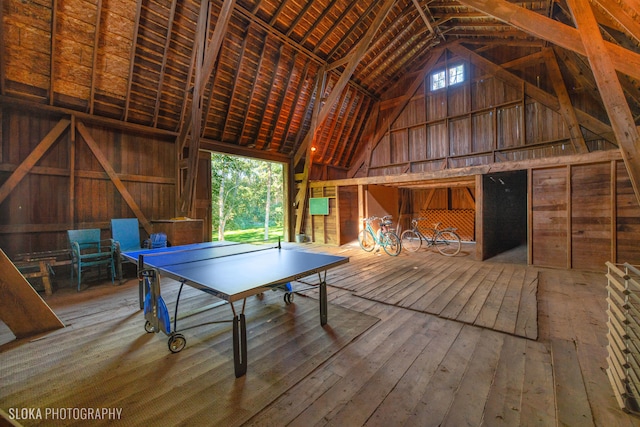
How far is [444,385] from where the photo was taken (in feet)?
5.80

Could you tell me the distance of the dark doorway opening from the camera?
245 inches

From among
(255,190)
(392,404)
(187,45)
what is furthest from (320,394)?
(255,190)

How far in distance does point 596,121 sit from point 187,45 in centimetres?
1015

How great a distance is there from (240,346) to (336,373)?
0.79 metres

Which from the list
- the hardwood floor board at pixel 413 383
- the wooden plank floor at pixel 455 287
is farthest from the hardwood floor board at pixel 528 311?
the hardwood floor board at pixel 413 383

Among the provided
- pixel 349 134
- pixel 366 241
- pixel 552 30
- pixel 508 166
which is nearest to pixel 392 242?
pixel 366 241

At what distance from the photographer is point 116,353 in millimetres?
2244

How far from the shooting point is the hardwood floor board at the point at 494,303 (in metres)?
2.72

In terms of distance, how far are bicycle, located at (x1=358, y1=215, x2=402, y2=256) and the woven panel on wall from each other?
3688mm

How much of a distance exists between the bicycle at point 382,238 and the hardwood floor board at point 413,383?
13.5 feet

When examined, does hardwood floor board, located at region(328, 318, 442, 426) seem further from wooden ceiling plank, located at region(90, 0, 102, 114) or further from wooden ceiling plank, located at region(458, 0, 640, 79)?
wooden ceiling plank, located at region(90, 0, 102, 114)

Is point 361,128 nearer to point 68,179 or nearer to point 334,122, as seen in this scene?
point 334,122

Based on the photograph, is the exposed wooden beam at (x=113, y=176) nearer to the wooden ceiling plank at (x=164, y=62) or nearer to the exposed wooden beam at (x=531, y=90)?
the wooden ceiling plank at (x=164, y=62)

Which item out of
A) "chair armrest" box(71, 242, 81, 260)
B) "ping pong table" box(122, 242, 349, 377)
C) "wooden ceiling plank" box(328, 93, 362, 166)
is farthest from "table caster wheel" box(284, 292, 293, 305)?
"wooden ceiling plank" box(328, 93, 362, 166)
